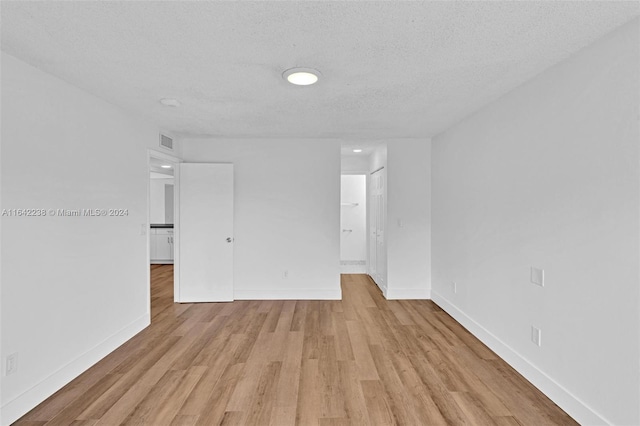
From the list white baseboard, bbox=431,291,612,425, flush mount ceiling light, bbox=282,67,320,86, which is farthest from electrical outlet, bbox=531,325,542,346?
flush mount ceiling light, bbox=282,67,320,86

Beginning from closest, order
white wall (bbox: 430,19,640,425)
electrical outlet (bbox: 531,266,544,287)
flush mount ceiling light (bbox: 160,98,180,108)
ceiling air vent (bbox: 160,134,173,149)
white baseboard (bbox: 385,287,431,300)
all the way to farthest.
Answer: white wall (bbox: 430,19,640,425) → electrical outlet (bbox: 531,266,544,287) → flush mount ceiling light (bbox: 160,98,180,108) → ceiling air vent (bbox: 160,134,173,149) → white baseboard (bbox: 385,287,431,300)

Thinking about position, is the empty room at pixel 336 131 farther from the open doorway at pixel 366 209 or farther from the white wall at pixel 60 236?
the open doorway at pixel 366 209

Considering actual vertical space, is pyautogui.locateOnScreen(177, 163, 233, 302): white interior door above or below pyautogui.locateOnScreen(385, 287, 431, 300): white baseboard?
above

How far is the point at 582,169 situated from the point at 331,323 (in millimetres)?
2868

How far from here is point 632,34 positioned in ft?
5.86

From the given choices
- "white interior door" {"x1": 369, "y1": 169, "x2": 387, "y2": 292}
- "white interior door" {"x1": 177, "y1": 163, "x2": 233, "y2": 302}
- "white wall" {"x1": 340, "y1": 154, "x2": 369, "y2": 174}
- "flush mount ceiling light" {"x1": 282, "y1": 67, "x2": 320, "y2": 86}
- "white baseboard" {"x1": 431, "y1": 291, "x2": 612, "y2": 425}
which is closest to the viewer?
"white baseboard" {"x1": 431, "y1": 291, "x2": 612, "y2": 425}

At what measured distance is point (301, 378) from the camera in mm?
2613

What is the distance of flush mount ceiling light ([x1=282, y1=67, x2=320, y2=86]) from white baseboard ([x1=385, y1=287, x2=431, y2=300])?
133 inches

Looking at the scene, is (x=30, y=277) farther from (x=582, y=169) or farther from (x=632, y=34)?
(x=632, y=34)

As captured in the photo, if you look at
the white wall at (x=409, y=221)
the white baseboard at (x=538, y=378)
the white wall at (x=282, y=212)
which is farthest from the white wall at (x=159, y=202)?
the white baseboard at (x=538, y=378)

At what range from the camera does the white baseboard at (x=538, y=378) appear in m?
2.05

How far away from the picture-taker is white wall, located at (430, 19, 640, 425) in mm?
1820

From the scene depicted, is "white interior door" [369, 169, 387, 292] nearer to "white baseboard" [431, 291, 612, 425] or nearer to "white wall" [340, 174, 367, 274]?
"white wall" [340, 174, 367, 274]

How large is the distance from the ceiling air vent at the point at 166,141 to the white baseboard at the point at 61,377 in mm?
2207
